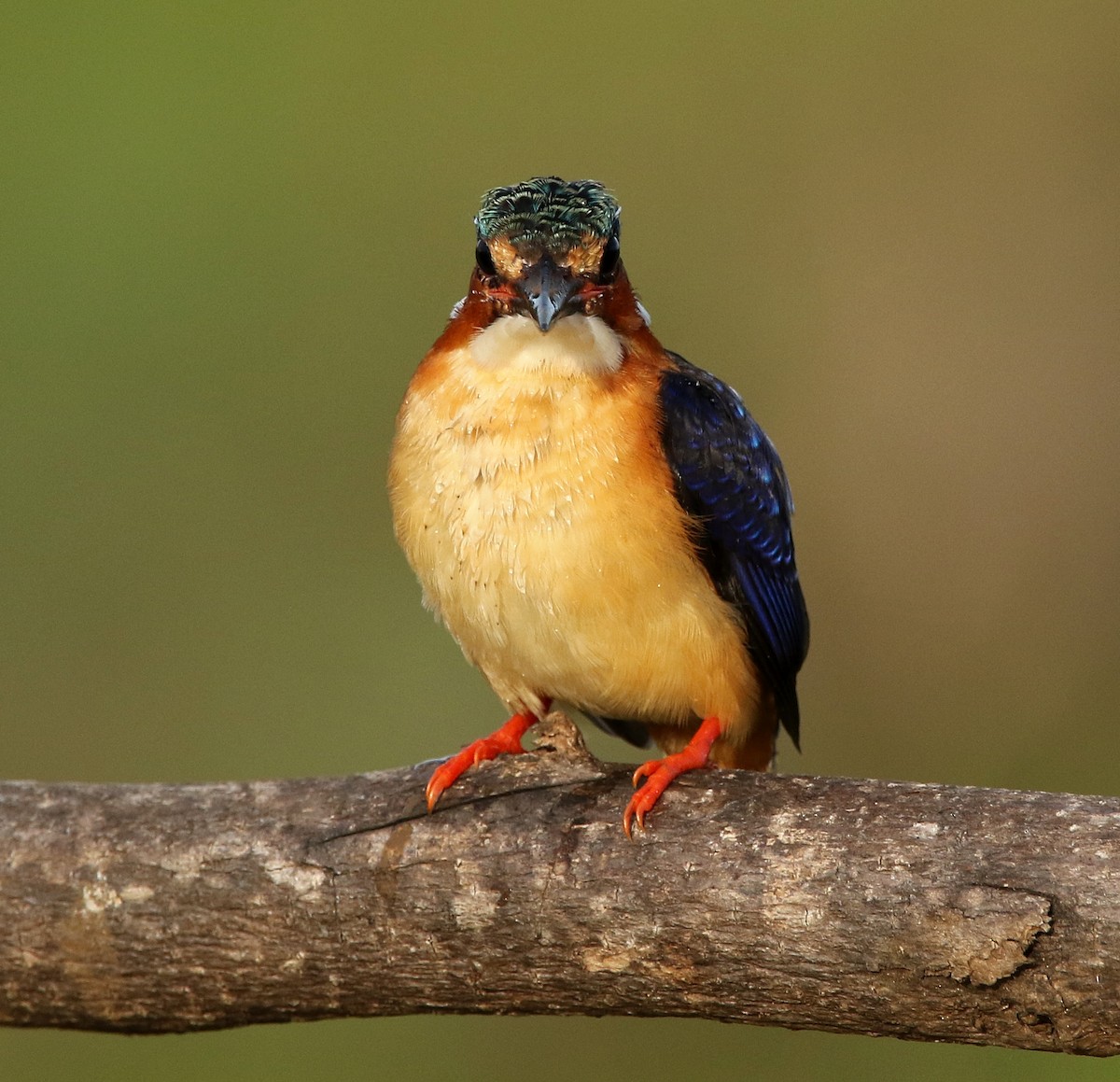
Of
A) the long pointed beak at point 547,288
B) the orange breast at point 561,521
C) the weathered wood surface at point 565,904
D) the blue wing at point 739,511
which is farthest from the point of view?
the blue wing at point 739,511

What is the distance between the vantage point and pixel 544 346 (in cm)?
298

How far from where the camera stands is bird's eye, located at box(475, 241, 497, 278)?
9.56 feet

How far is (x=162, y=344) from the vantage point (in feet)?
17.2

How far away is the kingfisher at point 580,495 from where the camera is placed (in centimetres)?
290

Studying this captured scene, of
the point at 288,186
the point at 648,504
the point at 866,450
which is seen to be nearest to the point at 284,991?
the point at 648,504

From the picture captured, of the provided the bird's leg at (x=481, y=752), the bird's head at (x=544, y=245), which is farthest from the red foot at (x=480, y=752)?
the bird's head at (x=544, y=245)

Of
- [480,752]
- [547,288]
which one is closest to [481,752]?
[480,752]

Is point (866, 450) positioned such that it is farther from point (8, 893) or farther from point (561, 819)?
point (8, 893)

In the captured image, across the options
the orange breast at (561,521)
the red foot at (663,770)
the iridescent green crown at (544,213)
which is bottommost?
the red foot at (663,770)

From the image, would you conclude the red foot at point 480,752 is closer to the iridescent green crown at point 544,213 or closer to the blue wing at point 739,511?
the blue wing at point 739,511

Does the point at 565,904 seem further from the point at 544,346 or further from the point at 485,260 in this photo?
the point at 485,260

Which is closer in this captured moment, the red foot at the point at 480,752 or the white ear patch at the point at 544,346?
the red foot at the point at 480,752

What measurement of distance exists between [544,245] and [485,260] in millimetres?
125

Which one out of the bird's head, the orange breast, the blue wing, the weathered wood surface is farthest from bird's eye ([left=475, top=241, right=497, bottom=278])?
the weathered wood surface
